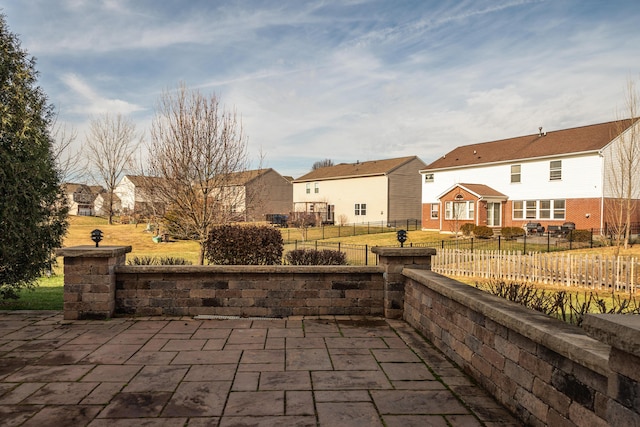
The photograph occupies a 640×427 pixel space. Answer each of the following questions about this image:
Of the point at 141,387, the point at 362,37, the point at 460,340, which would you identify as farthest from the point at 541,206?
the point at 141,387

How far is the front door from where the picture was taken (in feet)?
100.0

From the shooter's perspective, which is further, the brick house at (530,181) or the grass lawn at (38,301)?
the brick house at (530,181)

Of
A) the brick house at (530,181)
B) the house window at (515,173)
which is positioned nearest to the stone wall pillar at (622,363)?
the brick house at (530,181)

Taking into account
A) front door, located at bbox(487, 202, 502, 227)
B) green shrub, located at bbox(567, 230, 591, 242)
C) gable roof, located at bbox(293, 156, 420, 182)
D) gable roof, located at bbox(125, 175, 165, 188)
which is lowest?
green shrub, located at bbox(567, 230, 591, 242)

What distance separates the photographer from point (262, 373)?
174 inches

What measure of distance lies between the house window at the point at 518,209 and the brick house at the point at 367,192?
13378mm

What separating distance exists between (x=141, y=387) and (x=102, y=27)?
970cm

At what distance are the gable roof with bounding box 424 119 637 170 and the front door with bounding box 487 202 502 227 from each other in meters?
3.54

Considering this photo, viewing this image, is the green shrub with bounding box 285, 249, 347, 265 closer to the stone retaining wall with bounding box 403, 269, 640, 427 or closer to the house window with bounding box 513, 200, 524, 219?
the stone retaining wall with bounding box 403, 269, 640, 427

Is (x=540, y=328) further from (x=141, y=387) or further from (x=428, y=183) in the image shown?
(x=428, y=183)

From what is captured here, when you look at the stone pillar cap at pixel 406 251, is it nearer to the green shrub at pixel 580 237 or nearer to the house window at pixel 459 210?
the green shrub at pixel 580 237

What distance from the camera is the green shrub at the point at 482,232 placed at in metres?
27.5

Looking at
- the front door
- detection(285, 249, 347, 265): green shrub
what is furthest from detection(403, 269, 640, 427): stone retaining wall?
the front door

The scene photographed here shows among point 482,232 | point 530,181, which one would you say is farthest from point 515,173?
point 482,232
